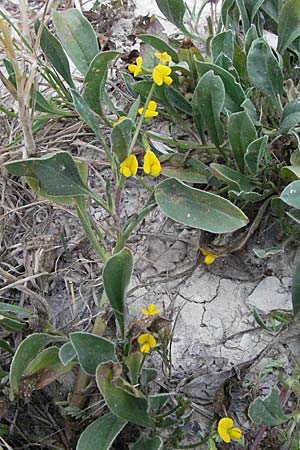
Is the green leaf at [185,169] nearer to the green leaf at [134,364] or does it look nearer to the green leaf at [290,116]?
the green leaf at [290,116]

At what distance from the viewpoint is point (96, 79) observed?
4.59ft

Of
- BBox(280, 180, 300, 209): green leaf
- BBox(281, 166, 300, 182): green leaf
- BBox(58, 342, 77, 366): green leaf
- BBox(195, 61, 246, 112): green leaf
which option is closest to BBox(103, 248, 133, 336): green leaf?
BBox(58, 342, 77, 366): green leaf

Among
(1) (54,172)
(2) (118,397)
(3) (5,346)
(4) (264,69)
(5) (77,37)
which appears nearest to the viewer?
(2) (118,397)

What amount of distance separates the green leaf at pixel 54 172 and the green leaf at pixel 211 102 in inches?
13.9

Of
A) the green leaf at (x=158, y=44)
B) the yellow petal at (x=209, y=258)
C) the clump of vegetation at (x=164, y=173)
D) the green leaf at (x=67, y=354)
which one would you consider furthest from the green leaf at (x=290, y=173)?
the green leaf at (x=67, y=354)

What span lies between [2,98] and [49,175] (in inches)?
31.9

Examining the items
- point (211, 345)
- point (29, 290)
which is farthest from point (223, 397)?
point (29, 290)

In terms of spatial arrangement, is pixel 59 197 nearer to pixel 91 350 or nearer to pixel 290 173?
pixel 91 350

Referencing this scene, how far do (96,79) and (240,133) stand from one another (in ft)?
1.10

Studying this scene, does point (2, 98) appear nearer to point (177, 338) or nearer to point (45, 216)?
point (45, 216)

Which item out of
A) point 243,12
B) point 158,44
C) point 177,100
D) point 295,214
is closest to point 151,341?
point 295,214

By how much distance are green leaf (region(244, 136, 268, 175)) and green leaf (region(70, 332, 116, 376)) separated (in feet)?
1.68

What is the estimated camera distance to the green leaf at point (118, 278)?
46.7 inches

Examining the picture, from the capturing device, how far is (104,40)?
6.44 feet
